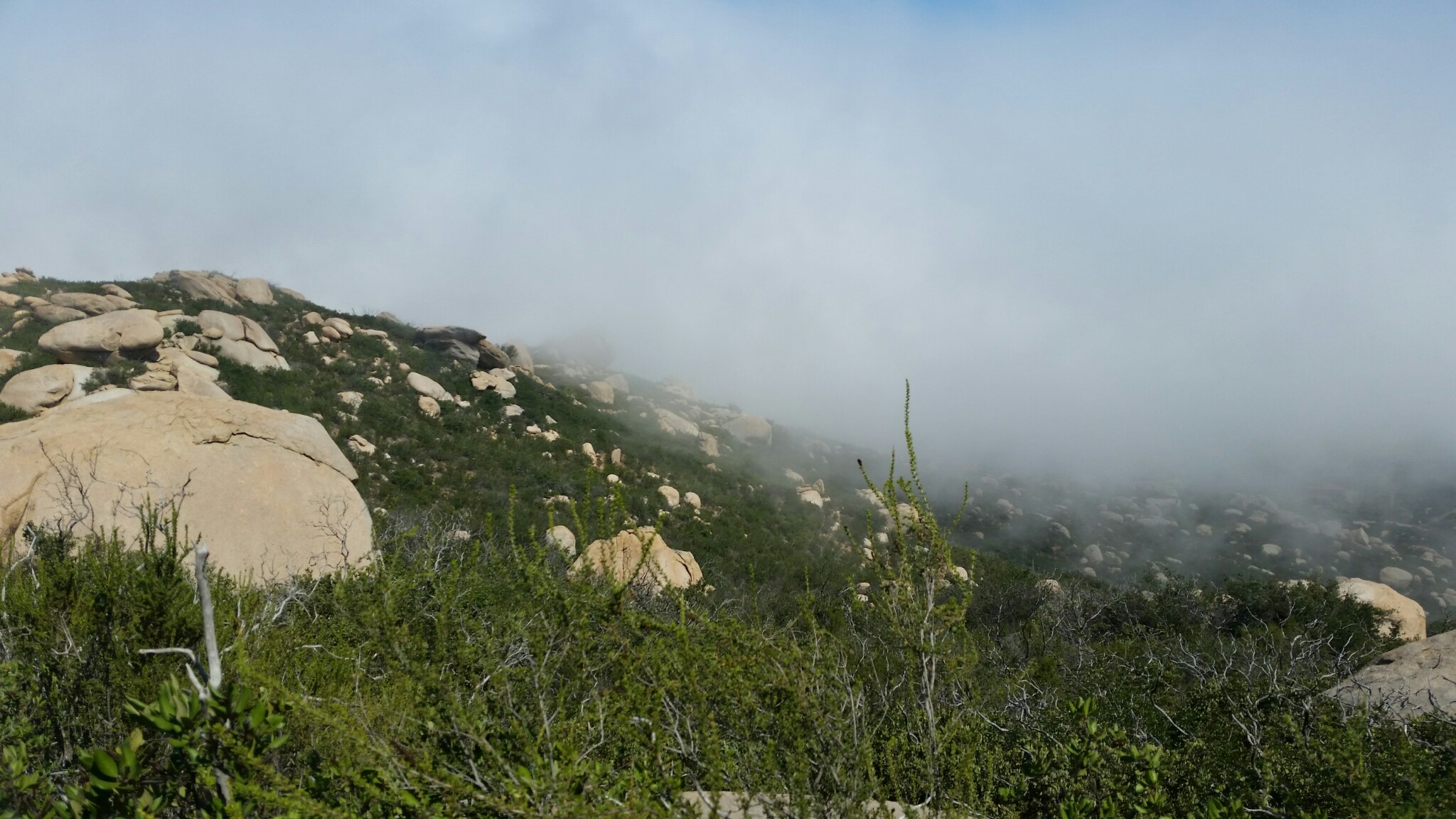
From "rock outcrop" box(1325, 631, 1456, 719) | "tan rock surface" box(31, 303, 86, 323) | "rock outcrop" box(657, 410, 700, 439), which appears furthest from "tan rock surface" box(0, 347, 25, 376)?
"rock outcrop" box(1325, 631, 1456, 719)

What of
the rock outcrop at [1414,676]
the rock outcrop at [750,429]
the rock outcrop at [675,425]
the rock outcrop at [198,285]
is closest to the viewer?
the rock outcrop at [1414,676]

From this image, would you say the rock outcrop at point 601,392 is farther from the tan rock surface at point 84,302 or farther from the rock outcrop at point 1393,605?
the rock outcrop at point 1393,605

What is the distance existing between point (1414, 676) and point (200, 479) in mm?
18802

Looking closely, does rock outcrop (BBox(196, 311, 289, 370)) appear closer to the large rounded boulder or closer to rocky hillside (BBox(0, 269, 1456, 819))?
rocky hillside (BBox(0, 269, 1456, 819))

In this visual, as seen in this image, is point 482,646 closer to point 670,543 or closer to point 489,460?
point 670,543

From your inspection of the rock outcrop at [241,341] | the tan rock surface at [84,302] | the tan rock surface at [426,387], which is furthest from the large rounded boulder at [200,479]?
the tan rock surface at [84,302]

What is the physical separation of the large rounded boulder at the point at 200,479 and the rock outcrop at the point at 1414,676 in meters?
13.5

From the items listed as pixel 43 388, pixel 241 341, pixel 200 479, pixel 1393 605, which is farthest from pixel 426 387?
pixel 1393 605

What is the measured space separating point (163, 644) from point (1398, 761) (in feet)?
23.2

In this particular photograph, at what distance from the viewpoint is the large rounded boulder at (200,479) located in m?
9.47

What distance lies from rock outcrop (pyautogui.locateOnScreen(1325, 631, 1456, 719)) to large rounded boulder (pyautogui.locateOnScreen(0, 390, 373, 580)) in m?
13.5

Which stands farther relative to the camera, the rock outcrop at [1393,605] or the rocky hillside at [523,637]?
the rock outcrop at [1393,605]

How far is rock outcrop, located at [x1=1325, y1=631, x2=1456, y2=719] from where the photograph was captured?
6.68 metres

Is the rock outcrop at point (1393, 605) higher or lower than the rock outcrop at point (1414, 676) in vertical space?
lower
